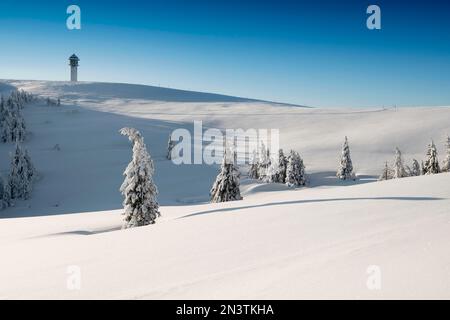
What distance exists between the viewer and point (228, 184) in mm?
30531

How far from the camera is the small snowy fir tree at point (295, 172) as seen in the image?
5285cm

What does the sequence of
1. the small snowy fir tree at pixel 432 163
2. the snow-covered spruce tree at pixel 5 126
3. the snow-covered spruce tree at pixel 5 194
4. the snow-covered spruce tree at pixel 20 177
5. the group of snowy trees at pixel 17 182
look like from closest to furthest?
the small snowy fir tree at pixel 432 163 → the snow-covered spruce tree at pixel 5 194 → the group of snowy trees at pixel 17 182 → the snow-covered spruce tree at pixel 20 177 → the snow-covered spruce tree at pixel 5 126

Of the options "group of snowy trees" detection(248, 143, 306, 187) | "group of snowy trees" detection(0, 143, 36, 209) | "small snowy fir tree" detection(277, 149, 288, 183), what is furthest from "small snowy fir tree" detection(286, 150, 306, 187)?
"group of snowy trees" detection(0, 143, 36, 209)

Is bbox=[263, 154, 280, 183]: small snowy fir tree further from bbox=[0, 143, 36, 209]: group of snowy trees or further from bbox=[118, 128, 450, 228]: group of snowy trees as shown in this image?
bbox=[0, 143, 36, 209]: group of snowy trees

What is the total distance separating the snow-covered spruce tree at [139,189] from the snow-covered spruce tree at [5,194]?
3289 cm

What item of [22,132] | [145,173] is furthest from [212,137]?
[145,173]

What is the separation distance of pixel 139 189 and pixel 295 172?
37.9 meters

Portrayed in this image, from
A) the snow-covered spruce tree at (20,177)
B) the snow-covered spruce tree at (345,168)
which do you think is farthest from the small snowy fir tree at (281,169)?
the snow-covered spruce tree at (20,177)

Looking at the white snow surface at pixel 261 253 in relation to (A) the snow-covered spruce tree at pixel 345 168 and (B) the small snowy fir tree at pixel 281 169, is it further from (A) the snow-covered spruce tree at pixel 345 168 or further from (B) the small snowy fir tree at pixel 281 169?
(A) the snow-covered spruce tree at pixel 345 168

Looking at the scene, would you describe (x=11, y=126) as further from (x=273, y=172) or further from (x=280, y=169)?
(x=280, y=169)

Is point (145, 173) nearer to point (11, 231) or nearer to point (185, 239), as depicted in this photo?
point (11, 231)
